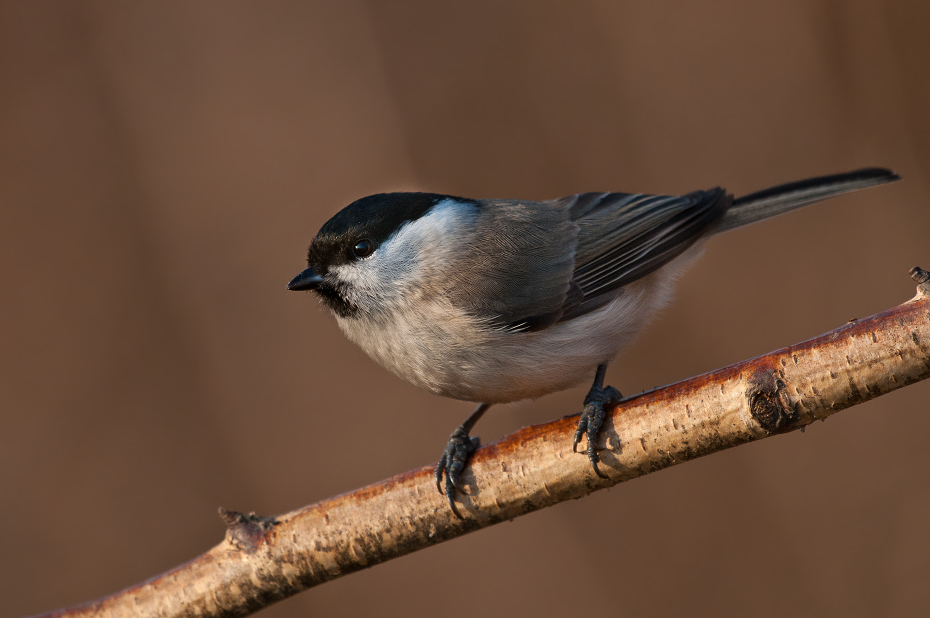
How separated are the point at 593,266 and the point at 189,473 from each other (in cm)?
241

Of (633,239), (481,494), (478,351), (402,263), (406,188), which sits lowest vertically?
(481,494)

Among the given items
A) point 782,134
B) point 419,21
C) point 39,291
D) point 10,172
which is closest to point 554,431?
point 782,134

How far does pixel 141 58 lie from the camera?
163 inches

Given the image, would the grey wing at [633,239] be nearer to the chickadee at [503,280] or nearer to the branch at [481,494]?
the chickadee at [503,280]

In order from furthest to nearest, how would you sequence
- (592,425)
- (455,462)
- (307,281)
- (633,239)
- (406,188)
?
(406,188), (633,239), (307,281), (455,462), (592,425)

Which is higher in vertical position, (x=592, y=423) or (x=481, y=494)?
(x=592, y=423)

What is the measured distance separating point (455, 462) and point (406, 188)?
78.0 inches

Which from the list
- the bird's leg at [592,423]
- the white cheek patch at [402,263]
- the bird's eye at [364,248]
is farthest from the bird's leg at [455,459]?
the bird's eye at [364,248]

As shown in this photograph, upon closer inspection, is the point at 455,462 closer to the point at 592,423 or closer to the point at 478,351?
the point at 478,351

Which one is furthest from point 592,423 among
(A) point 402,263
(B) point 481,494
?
(A) point 402,263

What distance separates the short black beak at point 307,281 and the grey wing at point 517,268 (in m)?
0.43

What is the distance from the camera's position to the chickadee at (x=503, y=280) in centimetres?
229

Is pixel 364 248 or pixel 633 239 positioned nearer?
pixel 364 248

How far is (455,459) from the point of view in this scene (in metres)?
2.27
